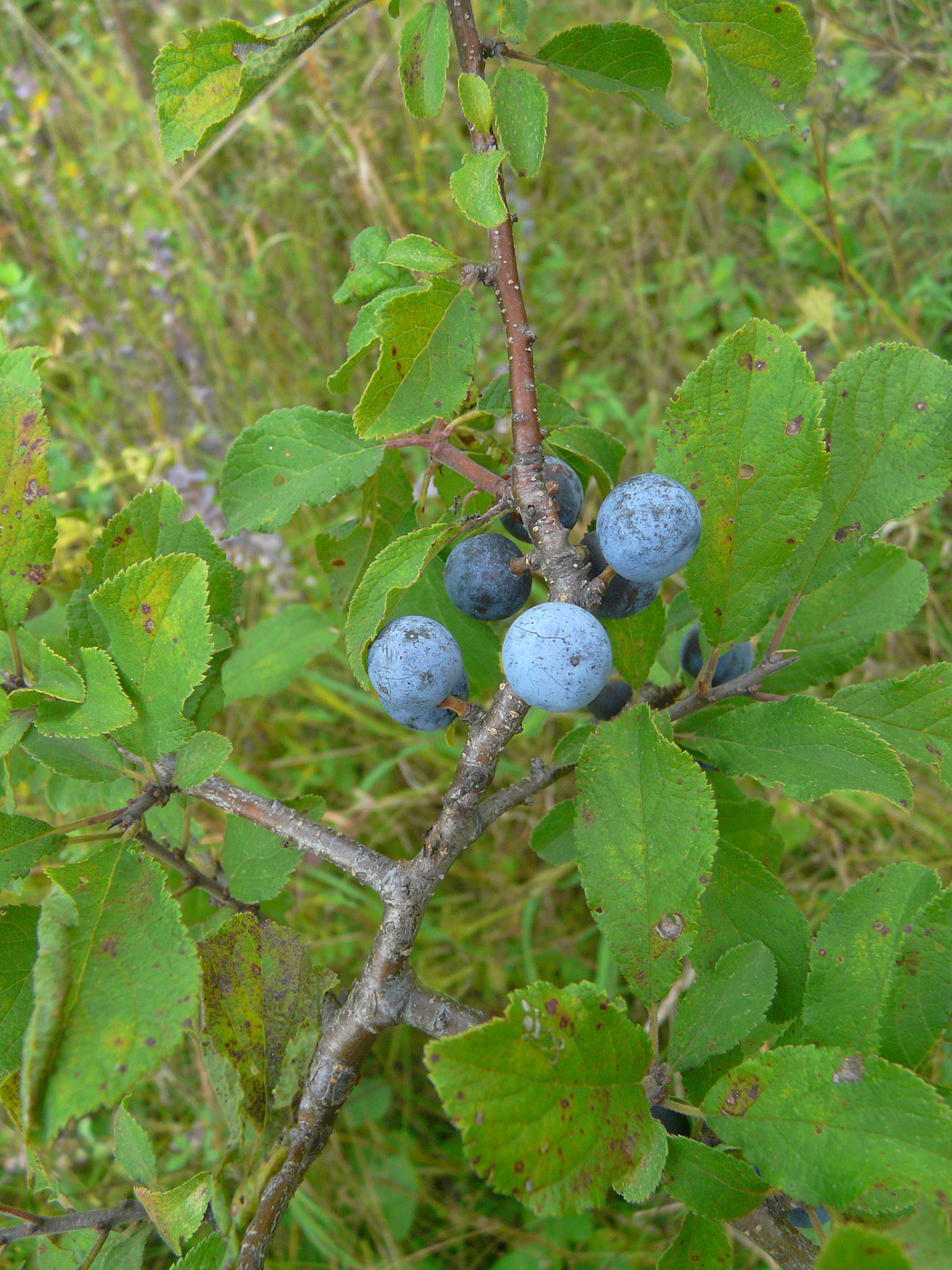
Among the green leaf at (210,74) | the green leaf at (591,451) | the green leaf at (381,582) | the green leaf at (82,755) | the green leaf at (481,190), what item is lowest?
the green leaf at (591,451)

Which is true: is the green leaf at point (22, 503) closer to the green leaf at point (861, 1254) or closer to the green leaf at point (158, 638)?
the green leaf at point (158, 638)

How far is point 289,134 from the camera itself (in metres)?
3.90

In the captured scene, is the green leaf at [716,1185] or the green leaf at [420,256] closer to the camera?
the green leaf at [716,1185]

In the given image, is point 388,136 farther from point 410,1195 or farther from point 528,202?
point 410,1195

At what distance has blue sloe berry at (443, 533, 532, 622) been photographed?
1107mm

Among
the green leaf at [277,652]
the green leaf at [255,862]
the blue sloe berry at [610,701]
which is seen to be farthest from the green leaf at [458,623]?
the green leaf at [277,652]

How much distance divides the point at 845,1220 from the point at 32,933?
991mm

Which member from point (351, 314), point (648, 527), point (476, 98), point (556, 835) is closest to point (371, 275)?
point (476, 98)

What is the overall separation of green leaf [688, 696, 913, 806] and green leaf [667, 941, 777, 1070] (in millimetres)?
211

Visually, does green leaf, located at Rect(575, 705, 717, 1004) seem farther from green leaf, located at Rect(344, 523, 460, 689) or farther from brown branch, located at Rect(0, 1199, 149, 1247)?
brown branch, located at Rect(0, 1199, 149, 1247)

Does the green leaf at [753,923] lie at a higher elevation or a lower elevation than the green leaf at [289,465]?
lower

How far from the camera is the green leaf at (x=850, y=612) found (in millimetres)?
1361

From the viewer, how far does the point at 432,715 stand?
3.68 feet

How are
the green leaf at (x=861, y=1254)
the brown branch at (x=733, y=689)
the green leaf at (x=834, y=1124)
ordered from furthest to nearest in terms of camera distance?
the brown branch at (x=733, y=689) < the green leaf at (x=834, y=1124) < the green leaf at (x=861, y=1254)
